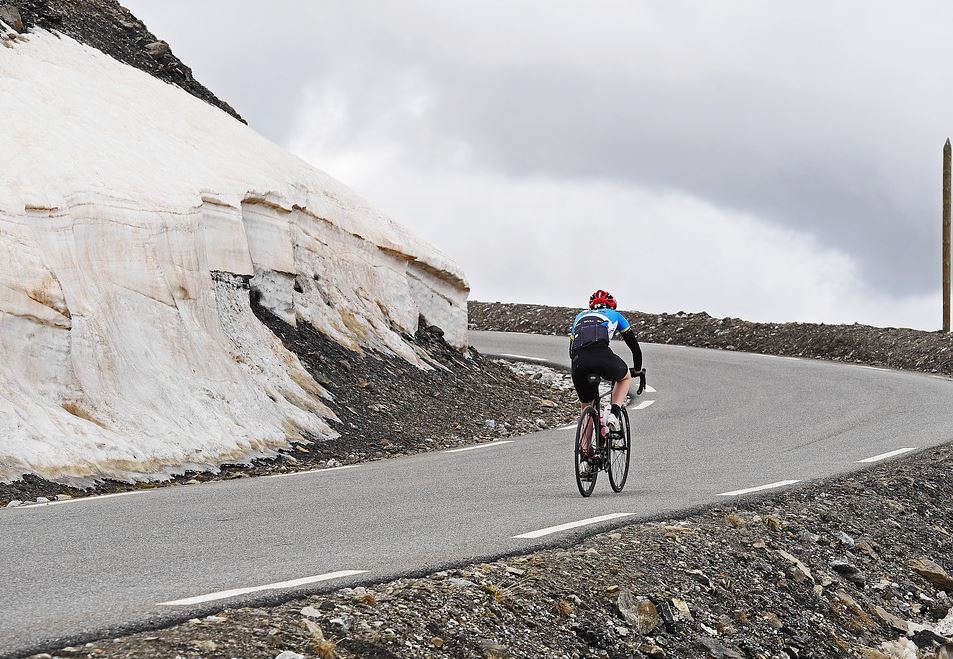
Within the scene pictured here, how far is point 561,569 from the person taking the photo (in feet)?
23.1

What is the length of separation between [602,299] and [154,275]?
737 centimetres

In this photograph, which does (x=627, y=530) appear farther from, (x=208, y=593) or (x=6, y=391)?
(x=6, y=391)

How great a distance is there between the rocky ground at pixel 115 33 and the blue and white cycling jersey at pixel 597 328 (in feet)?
46.7

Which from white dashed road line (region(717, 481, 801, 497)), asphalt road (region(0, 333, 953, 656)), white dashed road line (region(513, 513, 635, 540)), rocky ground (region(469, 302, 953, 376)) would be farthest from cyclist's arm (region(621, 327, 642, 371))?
rocky ground (region(469, 302, 953, 376))

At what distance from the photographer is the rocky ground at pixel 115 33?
20.3 m

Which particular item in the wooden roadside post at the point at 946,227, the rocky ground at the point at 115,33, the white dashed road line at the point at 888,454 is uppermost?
the rocky ground at the point at 115,33

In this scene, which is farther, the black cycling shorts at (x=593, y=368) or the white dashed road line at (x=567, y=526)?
the black cycling shorts at (x=593, y=368)

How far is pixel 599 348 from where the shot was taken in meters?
10.3

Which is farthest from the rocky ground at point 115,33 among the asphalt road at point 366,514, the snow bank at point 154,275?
the asphalt road at point 366,514

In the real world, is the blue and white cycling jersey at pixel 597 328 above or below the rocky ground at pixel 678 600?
above

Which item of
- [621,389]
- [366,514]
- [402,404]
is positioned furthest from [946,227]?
[366,514]

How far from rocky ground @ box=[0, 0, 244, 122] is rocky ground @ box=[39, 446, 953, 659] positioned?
16.7 meters

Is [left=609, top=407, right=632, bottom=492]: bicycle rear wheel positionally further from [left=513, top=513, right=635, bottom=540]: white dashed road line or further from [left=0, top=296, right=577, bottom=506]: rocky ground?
[left=0, top=296, right=577, bottom=506]: rocky ground

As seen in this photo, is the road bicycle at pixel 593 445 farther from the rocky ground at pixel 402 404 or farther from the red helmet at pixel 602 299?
the rocky ground at pixel 402 404
